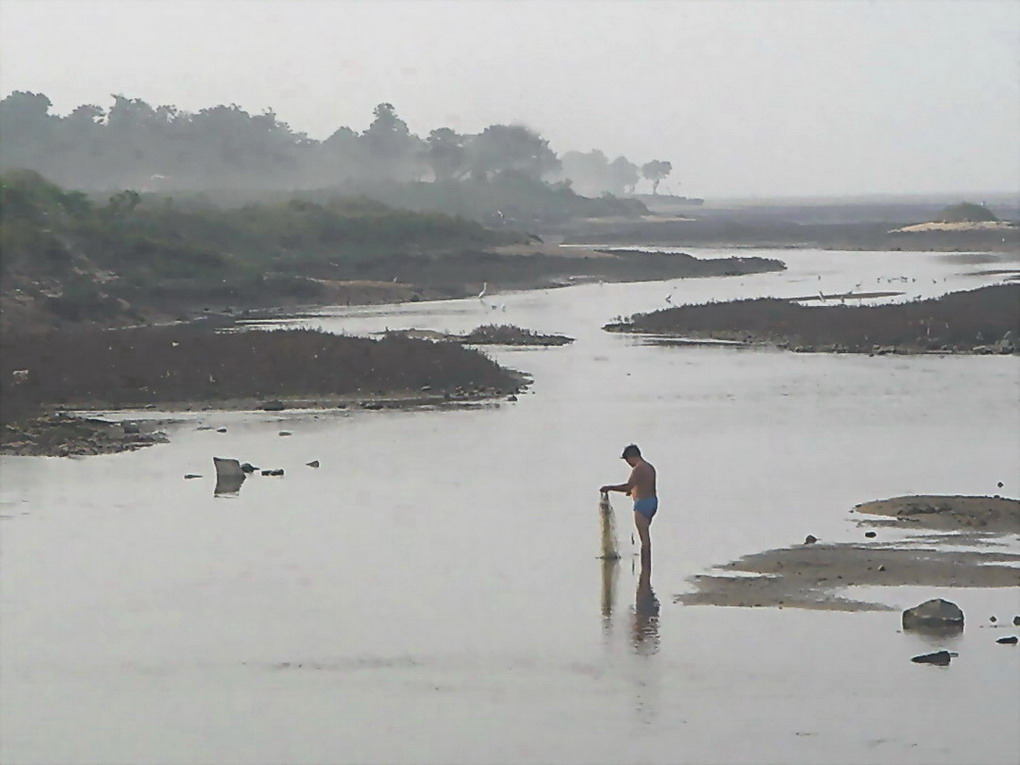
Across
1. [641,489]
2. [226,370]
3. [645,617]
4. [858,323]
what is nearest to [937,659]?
[645,617]

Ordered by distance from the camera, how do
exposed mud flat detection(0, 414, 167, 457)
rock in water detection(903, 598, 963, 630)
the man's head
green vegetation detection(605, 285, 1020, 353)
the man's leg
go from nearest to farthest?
rock in water detection(903, 598, 963, 630) < the man's head < the man's leg < exposed mud flat detection(0, 414, 167, 457) < green vegetation detection(605, 285, 1020, 353)

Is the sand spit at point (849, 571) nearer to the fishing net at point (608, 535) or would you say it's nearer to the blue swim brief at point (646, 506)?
the blue swim brief at point (646, 506)

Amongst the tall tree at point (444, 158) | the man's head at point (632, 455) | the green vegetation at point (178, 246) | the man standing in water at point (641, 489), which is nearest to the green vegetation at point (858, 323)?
the green vegetation at point (178, 246)

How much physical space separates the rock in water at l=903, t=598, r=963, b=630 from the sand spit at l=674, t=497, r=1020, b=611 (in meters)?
0.83

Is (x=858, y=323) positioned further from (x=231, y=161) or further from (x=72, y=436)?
(x=231, y=161)

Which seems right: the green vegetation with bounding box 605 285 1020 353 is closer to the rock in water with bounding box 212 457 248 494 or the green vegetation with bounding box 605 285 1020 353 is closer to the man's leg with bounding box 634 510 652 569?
the rock in water with bounding box 212 457 248 494

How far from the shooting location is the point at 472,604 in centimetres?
1875

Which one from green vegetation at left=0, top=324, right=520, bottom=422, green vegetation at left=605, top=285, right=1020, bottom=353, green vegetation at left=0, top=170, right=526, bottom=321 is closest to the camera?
green vegetation at left=0, top=324, right=520, bottom=422

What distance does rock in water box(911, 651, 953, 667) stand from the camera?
16.1 m

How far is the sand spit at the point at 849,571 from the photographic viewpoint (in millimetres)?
19000

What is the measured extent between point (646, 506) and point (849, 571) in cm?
225

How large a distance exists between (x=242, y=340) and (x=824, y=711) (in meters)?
31.5

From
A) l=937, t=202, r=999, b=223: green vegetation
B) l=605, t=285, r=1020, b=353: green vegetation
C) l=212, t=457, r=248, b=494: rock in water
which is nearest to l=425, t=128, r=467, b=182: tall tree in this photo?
l=937, t=202, r=999, b=223: green vegetation

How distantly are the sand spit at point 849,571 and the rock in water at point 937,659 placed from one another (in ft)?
6.85
